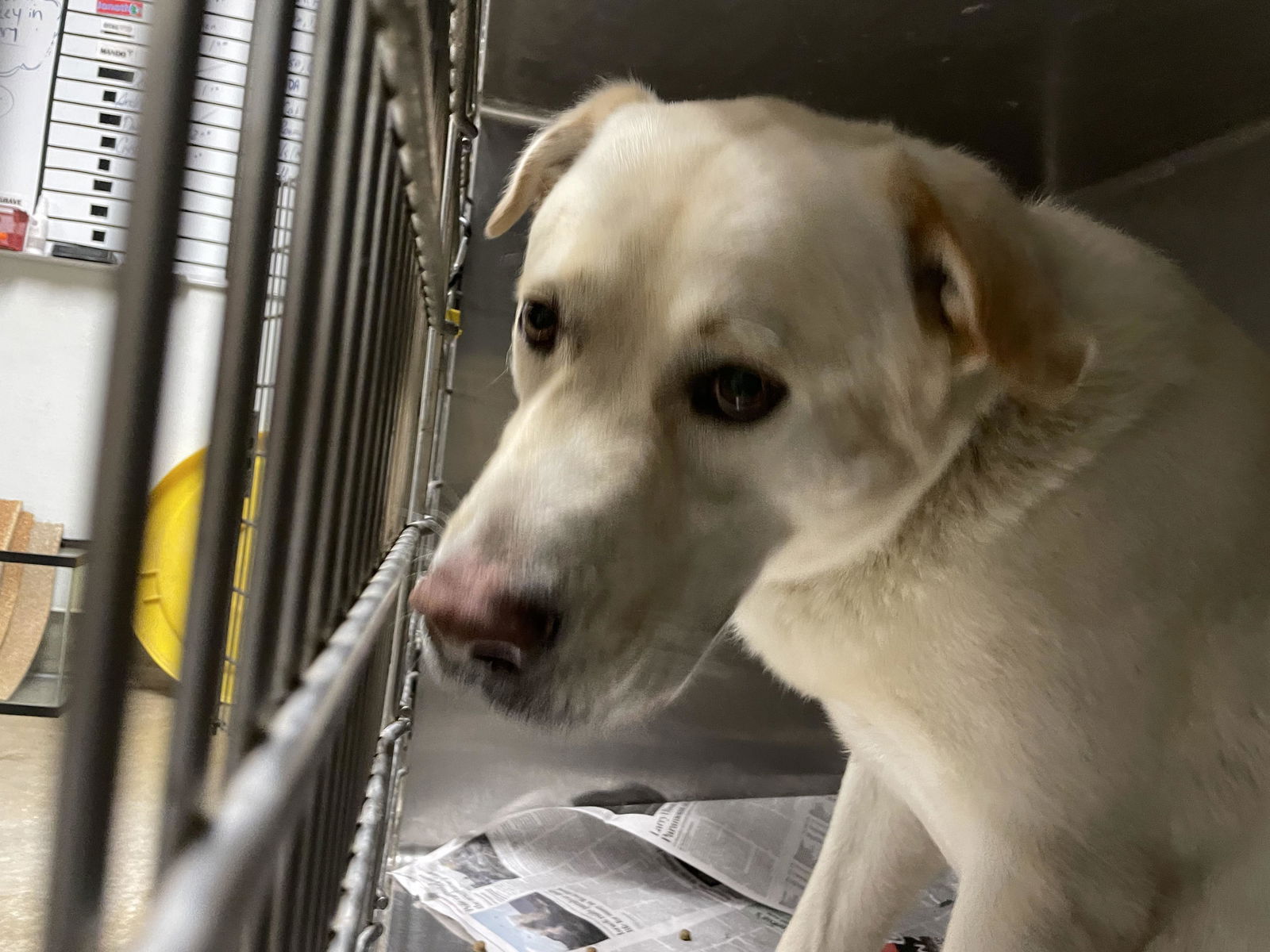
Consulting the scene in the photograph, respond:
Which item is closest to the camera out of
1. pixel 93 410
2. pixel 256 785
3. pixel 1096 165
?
pixel 93 410

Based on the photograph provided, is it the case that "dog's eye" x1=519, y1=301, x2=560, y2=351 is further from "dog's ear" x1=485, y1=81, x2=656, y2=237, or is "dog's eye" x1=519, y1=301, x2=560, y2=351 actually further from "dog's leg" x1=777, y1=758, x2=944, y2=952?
"dog's leg" x1=777, y1=758, x2=944, y2=952

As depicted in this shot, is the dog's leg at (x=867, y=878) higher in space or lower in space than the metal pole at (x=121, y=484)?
lower

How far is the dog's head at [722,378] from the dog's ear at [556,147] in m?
0.14

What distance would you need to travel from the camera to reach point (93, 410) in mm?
177

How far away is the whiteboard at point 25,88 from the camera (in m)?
0.15

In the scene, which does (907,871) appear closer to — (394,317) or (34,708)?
(394,317)

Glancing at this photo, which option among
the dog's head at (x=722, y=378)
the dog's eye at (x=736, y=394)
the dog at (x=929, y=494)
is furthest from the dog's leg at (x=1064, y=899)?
the dog's eye at (x=736, y=394)


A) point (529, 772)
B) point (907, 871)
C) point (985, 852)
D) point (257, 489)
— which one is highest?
point (257, 489)

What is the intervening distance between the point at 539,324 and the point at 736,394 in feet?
0.56

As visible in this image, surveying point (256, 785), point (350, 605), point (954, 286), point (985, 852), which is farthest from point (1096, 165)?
point (256, 785)

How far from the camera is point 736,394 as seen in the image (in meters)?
0.59

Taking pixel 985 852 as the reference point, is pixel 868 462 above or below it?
above

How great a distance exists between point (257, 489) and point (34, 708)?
110 mm

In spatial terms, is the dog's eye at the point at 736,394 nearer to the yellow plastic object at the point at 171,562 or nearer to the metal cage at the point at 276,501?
the metal cage at the point at 276,501
